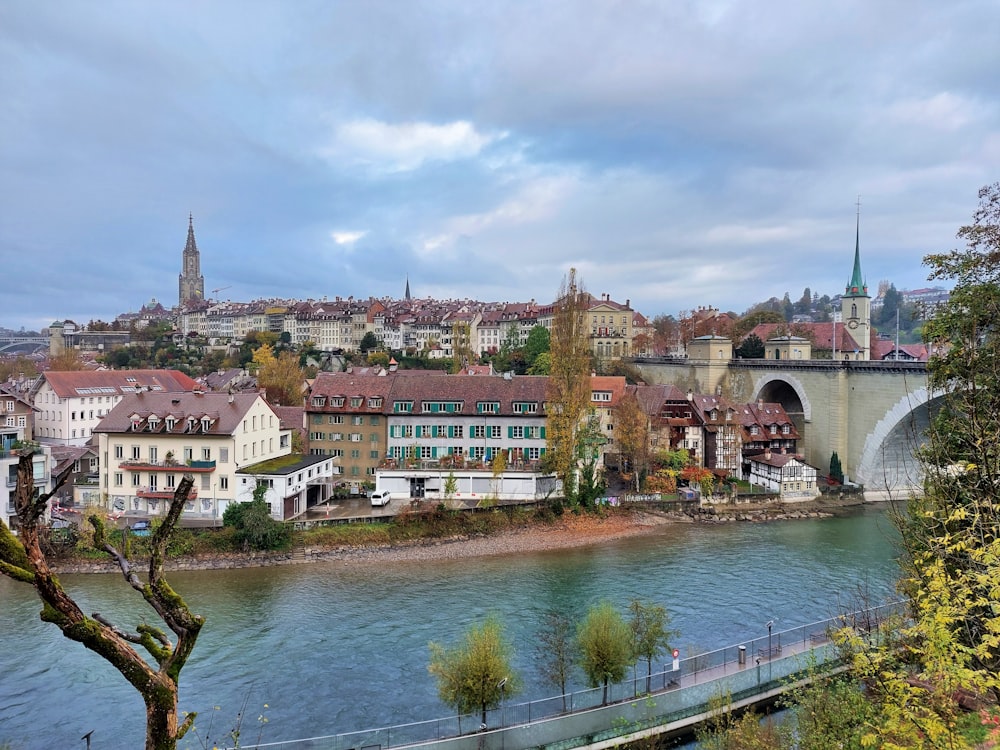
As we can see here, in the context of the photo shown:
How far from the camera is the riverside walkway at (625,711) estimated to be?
391 inches

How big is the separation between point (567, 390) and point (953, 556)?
19839 mm

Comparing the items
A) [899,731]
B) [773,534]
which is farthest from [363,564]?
[899,731]

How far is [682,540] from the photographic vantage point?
2394 cm

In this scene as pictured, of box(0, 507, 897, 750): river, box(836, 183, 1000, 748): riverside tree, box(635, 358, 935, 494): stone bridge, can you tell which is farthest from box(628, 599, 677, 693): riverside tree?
box(635, 358, 935, 494): stone bridge

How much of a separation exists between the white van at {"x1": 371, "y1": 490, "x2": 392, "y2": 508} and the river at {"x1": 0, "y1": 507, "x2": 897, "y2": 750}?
4283mm

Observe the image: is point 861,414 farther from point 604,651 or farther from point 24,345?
point 24,345

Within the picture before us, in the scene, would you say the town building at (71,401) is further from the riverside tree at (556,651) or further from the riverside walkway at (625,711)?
the riverside walkway at (625,711)

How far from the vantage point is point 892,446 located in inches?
1204

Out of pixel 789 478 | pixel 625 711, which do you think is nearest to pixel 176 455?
pixel 625 711

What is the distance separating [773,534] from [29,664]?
75.5 ft

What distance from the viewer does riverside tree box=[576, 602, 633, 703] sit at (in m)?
11.8

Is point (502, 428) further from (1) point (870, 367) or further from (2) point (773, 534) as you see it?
(1) point (870, 367)

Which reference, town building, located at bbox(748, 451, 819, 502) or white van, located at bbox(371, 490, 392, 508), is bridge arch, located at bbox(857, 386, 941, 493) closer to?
town building, located at bbox(748, 451, 819, 502)

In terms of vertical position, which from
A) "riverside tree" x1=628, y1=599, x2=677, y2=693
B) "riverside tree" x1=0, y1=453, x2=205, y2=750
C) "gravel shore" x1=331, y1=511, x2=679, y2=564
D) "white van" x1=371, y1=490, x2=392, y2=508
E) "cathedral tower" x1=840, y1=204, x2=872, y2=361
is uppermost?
"cathedral tower" x1=840, y1=204, x2=872, y2=361
